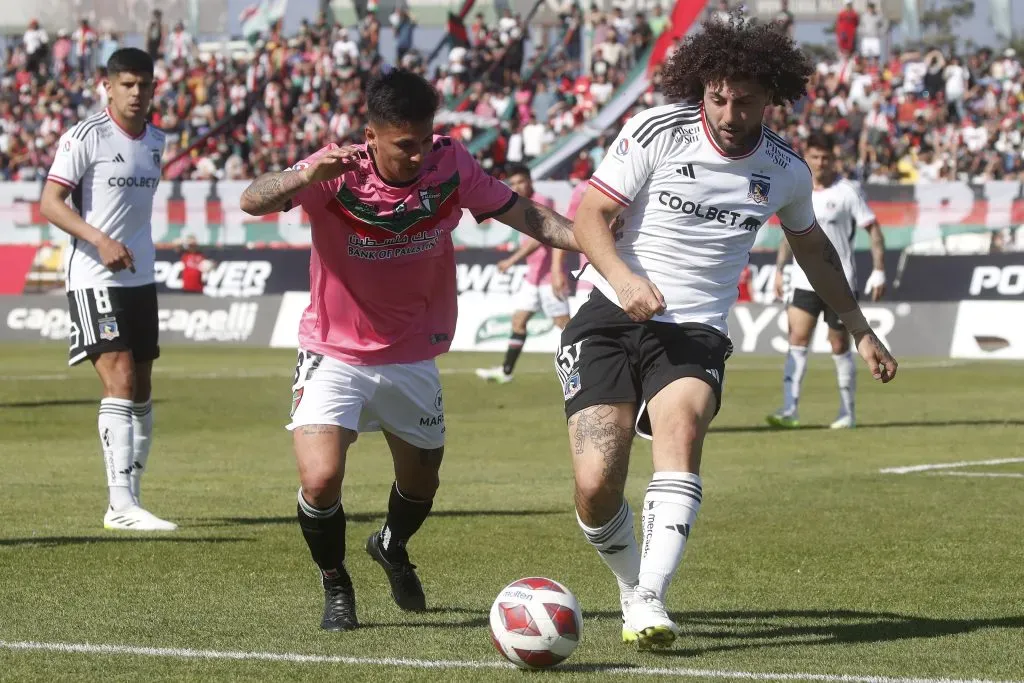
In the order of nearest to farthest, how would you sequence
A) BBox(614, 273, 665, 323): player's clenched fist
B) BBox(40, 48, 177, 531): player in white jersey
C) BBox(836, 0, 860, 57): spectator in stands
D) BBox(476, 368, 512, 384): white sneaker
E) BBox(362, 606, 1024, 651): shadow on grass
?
BBox(614, 273, 665, 323): player's clenched fist → BBox(362, 606, 1024, 651): shadow on grass → BBox(40, 48, 177, 531): player in white jersey → BBox(476, 368, 512, 384): white sneaker → BBox(836, 0, 860, 57): spectator in stands

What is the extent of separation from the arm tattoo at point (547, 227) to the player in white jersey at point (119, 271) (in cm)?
339

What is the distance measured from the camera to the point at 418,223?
21.1ft

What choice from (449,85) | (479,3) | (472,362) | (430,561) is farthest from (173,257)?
(430,561)

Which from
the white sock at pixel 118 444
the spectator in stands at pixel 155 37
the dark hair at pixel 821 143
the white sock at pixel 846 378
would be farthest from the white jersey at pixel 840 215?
the spectator in stands at pixel 155 37

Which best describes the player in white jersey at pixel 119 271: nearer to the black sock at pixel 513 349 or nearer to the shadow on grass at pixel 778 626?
the shadow on grass at pixel 778 626

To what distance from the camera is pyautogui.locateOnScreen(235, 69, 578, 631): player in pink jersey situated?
6289 mm

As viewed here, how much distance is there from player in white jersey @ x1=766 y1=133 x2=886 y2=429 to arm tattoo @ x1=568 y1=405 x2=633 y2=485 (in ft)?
30.6

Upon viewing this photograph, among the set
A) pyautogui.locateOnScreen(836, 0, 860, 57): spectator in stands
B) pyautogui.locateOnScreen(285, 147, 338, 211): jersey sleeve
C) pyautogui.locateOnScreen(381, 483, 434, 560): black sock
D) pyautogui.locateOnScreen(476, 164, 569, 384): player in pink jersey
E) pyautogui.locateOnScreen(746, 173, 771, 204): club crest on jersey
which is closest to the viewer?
pyautogui.locateOnScreen(285, 147, 338, 211): jersey sleeve

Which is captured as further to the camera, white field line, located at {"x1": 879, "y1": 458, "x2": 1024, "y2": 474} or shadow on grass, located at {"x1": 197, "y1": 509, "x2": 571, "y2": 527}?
white field line, located at {"x1": 879, "y1": 458, "x2": 1024, "y2": 474}

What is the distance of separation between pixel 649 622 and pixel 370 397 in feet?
5.09

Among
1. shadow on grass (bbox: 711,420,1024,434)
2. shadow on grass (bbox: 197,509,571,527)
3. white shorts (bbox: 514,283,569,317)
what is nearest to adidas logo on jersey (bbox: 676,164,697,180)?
shadow on grass (bbox: 197,509,571,527)

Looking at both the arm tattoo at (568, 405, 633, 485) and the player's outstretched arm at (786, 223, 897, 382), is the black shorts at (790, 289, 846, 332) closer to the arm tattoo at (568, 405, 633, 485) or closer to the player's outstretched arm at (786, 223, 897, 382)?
the player's outstretched arm at (786, 223, 897, 382)

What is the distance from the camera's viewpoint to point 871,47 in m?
38.9

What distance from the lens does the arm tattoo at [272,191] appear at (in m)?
5.89
